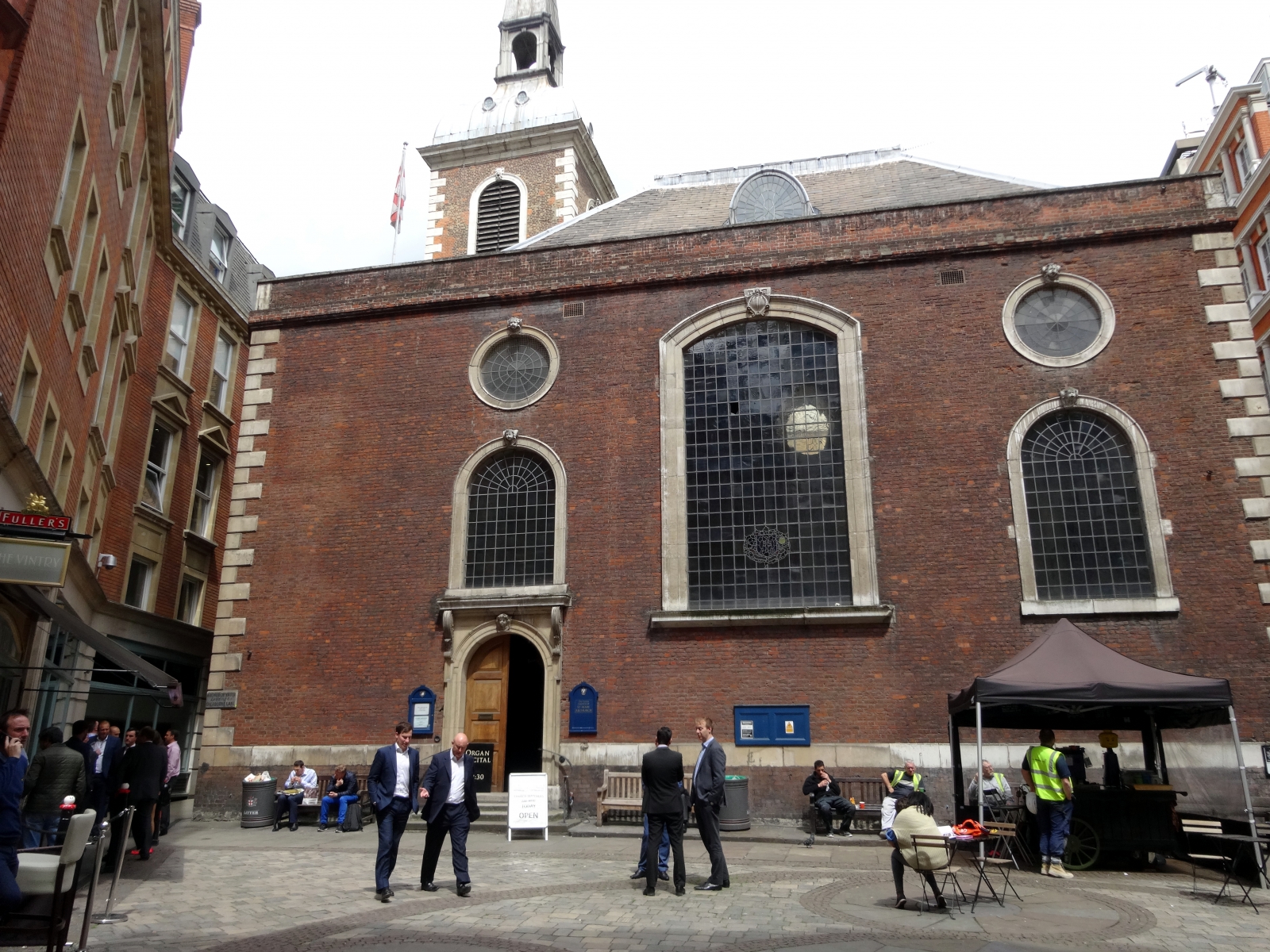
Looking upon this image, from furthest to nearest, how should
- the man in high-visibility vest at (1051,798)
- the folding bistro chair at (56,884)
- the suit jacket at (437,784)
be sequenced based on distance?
the man in high-visibility vest at (1051,798)
the suit jacket at (437,784)
the folding bistro chair at (56,884)

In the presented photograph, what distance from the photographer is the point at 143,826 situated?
37.8ft

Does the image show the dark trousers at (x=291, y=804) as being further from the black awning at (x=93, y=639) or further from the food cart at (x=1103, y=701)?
the food cart at (x=1103, y=701)

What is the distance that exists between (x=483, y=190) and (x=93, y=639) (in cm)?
2421

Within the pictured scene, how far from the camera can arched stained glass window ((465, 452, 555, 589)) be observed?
18.2 metres

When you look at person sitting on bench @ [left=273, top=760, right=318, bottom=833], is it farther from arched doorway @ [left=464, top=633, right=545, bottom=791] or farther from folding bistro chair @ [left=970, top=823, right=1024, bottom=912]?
folding bistro chair @ [left=970, top=823, right=1024, bottom=912]

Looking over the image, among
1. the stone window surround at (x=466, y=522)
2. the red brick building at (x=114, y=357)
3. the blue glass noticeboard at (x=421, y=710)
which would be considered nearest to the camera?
the red brick building at (x=114, y=357)

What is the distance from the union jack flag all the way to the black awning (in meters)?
23.0

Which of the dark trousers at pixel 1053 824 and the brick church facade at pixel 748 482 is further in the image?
the brick church facade at pixel 748 482

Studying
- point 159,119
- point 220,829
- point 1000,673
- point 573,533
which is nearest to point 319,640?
point 220,829

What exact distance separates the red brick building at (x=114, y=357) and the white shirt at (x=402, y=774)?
3.37 m

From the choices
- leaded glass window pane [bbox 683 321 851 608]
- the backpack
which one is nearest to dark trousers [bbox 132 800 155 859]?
the backpack

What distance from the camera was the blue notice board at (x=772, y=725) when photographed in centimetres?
1605

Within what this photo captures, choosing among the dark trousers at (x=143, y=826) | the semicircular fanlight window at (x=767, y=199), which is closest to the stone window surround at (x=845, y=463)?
the semicircular fanlight window at (x=767, y=199)

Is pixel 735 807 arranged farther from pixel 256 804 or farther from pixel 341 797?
pixel 256 804
